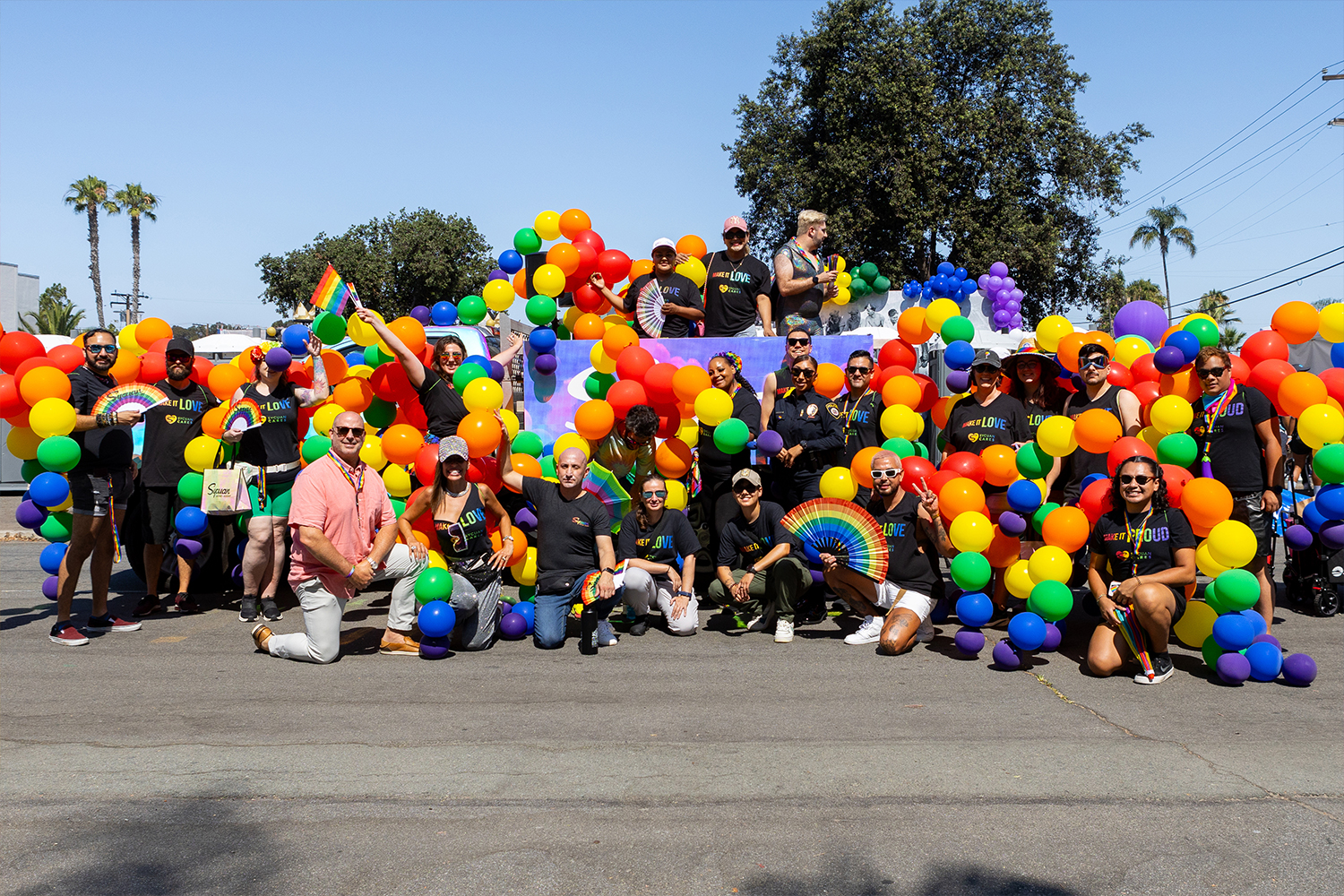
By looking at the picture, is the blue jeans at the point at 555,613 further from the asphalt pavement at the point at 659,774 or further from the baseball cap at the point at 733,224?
the baseball cap at the point at 733,224

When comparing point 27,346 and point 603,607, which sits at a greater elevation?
point 27,346

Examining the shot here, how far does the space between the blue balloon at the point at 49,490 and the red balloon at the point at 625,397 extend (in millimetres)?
3843

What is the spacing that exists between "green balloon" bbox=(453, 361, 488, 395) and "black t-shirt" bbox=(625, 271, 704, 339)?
194cm

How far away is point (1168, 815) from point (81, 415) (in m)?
6.99

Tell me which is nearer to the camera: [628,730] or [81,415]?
[628,730]

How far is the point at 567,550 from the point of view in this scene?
6723 mm

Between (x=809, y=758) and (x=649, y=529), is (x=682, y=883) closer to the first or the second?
(x=809, y=758)

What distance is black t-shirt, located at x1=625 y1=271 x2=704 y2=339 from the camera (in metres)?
8.98

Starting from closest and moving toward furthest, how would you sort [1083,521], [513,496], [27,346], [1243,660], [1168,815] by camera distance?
[1168,815], [1243,660], [1083,521], [27,346], [513,496]

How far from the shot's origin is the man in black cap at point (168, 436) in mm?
7516

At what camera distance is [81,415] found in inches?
272

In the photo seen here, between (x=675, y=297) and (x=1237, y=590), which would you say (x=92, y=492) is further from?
(x=1237, y=590)

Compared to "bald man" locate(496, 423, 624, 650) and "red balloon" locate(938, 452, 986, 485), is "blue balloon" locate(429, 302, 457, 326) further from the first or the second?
"red balloon" locate(938, 452, 986, 485)

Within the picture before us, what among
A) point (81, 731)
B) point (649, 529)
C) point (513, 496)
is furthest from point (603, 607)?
point (81, 731)
